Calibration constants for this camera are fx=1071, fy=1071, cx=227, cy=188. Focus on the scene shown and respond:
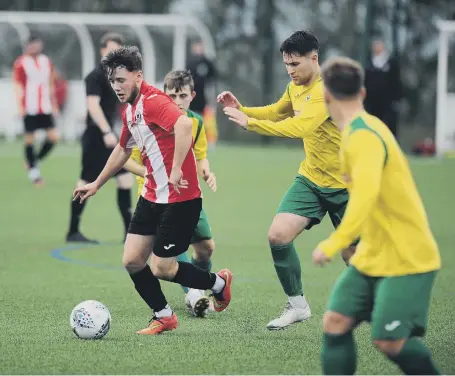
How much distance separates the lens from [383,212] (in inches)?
201

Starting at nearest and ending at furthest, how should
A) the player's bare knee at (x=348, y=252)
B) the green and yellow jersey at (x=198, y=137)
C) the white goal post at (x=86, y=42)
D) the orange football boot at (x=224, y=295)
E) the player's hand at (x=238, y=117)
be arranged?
the player's hand at (x=238, y=117)
the player's bare knee at (x=348, y=252)
the orange football boot at (x=224, y=295)
the green and yellow jersey at (x=198, y=137)
the white goal post at (x=86, y=42)

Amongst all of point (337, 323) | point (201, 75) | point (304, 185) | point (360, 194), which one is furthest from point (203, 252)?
point (201, 75)

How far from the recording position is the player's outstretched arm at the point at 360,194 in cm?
489

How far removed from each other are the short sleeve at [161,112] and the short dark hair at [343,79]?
73.4 inches

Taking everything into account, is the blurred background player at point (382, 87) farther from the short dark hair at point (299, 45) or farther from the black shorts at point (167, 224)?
the black shorts at point (167, 224)

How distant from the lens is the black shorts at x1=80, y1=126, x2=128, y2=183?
1159cm

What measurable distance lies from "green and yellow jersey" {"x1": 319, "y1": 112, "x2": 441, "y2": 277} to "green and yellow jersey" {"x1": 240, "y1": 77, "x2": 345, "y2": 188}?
1864 millimetres

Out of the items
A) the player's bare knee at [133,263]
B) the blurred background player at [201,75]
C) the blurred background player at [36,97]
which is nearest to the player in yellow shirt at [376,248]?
the player's bare knee at [133,263]

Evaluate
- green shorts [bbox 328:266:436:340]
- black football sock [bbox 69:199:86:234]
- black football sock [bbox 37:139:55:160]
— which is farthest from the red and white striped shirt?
green shorts [bbox 328:266:436:340]

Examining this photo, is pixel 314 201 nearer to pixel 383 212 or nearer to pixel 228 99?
pixel 228 99

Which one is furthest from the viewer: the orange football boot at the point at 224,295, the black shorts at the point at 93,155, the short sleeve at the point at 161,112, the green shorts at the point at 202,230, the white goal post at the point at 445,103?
the white goal post at the point at 445,103

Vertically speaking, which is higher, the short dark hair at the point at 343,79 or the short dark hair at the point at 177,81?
the short dark hair at the point at 343,79

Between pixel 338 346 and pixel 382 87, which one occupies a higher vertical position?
pixel 338 346

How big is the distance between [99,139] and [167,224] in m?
4.85
